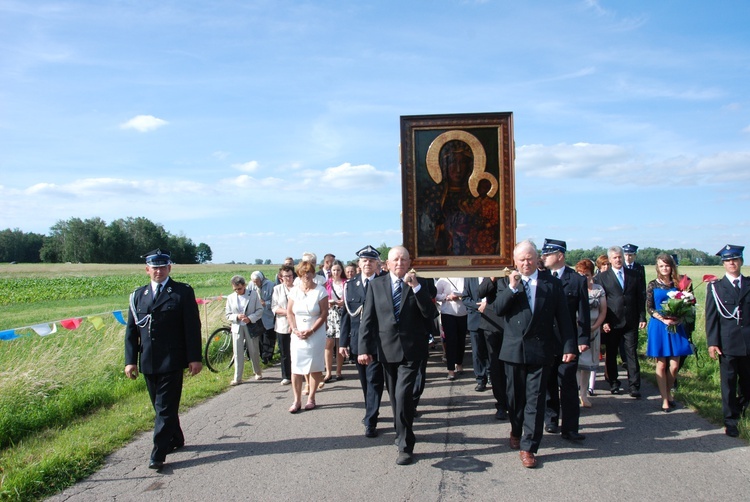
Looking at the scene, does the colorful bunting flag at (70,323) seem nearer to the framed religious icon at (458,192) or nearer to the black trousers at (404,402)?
the framed religious icon at (458,192)

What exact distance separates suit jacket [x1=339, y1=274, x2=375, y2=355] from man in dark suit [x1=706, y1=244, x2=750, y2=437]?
4.35 m

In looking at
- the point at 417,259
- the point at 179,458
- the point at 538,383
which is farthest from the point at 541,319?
the point at 179,458

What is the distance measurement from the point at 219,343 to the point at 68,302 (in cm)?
2329

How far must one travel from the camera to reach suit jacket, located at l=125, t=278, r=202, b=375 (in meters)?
5.65

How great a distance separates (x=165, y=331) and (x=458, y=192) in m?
4.05

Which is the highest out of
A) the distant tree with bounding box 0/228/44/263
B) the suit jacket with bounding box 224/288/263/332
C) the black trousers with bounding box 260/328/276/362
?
the distant tree with bounding box 0/228/44/263

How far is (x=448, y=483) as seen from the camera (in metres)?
4.80

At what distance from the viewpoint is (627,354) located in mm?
8008

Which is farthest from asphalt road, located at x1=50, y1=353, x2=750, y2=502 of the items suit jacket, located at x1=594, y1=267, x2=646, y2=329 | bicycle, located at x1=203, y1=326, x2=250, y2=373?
bicycle, located at x1=203, y1=326, x2=250, y2=373

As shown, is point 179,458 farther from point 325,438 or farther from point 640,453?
point 640,453

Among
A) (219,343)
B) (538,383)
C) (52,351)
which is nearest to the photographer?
(538,383)

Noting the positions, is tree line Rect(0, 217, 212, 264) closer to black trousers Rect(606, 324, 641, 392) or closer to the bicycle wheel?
the bicycle wheel

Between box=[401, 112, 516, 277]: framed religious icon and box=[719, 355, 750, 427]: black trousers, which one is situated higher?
box=[401, 112, 516, 277]: framed religious icon

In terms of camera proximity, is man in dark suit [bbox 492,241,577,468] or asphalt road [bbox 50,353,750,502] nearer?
asphalt road [bbox 50,353,750,502]
